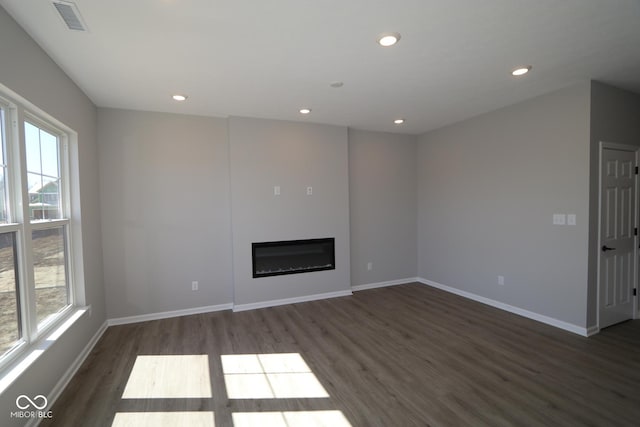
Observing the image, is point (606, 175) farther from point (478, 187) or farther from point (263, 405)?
point (263, 405)

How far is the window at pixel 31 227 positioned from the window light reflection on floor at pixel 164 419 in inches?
31.6

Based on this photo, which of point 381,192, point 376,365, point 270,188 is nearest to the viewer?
point 376,365

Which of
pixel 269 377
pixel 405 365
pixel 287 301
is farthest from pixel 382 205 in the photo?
pixel 269 377

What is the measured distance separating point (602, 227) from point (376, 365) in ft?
9.35

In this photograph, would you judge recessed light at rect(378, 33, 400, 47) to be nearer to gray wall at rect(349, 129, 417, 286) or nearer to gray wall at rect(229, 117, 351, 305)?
gray wall at rect(229, 117, 351, 305)

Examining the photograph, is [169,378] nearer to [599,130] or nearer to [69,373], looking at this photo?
[69,373]

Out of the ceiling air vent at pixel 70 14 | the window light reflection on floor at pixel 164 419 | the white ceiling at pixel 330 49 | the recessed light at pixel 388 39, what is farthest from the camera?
the recessed light at pixel 388 39

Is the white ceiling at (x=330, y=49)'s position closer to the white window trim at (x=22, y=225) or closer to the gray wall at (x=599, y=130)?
the gray wall at (x=599, y=130)

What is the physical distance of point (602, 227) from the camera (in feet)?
10.2

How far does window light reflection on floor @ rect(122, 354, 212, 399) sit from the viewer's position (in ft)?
7.36

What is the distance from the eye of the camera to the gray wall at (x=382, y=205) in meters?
4.87

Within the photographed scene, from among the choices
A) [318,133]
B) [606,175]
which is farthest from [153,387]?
[606,175]

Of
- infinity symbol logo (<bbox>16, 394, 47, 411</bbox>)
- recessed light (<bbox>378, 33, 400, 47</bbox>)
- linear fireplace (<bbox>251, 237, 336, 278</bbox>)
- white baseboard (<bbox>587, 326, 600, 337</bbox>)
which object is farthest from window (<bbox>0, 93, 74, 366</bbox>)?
white baseboard (<bbox>587, 326, 600, 337</bbox>)

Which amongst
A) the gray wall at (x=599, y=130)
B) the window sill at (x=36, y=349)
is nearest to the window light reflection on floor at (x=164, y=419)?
the window sill at (x=36, y=349)
